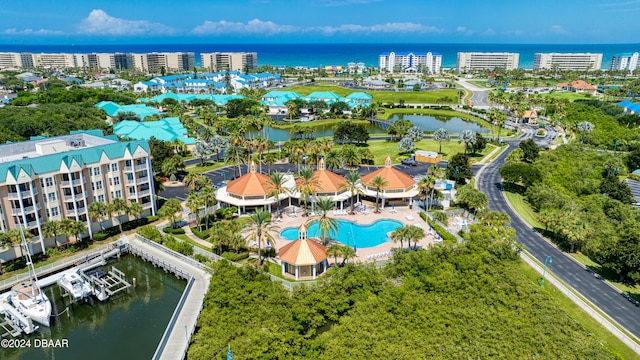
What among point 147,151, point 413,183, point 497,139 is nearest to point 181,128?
point 147,151

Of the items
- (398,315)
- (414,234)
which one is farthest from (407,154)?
(398,315)

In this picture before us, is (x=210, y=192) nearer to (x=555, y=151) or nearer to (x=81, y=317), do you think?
(x=81, y=317)

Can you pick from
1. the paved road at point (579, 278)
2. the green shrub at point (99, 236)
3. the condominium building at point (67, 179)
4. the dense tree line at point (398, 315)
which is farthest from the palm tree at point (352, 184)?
the green shrub at point (99, 236)

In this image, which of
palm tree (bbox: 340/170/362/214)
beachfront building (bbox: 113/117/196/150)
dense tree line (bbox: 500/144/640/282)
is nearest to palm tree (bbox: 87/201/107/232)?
palm tree (bbox: 340/170/362/214)

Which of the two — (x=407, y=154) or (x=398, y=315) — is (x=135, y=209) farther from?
(x=407, y=154)

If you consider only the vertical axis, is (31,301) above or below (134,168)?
below

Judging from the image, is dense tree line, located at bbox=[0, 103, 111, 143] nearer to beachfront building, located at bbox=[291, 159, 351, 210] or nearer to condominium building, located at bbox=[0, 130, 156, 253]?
condominium building, located at bbox=[0, 130, 156, 253]

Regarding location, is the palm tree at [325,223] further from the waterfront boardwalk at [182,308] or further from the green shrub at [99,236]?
the green shrub at [99,236]
